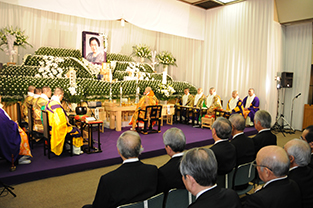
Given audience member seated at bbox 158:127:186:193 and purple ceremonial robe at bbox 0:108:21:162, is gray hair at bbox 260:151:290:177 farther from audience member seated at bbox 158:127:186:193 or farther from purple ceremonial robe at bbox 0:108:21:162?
purple ceremonial robe at bbox 0:108:21:162

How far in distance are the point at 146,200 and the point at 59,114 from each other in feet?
12.9

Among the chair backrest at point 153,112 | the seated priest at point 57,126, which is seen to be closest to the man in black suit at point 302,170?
the seated priest at point 57,126

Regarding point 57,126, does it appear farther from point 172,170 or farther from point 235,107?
point 235,107

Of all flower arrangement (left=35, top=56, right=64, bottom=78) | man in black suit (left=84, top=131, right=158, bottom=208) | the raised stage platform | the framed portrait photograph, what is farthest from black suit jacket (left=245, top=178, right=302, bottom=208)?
the framed portrait photograph

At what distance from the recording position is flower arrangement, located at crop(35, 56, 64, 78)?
9346 millimetres

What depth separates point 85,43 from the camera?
37.2ft

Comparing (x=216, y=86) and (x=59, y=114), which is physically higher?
(x=216, y=86)

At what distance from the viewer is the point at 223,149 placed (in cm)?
320

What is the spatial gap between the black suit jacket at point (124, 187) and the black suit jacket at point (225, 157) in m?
1.09

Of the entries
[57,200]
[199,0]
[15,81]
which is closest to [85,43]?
[15,81]

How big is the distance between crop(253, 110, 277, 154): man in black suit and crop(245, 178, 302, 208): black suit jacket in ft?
6.51

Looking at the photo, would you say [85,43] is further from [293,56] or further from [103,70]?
[293,56]

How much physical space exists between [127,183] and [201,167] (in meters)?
0.75

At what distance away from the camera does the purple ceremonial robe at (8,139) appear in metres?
4.70
